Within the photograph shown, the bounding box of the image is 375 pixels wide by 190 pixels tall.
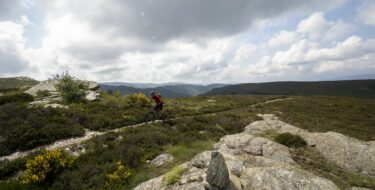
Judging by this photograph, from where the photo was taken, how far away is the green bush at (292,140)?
18609mm

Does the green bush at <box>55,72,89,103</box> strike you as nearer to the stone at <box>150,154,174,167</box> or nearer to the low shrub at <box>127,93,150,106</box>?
the low shrub at <box>127,93,150,106</box>

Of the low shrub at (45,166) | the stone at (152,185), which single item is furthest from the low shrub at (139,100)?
the stone at (152,185)

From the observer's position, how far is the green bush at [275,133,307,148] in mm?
18609

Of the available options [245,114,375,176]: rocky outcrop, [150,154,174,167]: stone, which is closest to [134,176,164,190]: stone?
[150,154,174,167]: stone

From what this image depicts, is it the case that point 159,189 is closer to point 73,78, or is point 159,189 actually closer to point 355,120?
point 73,78

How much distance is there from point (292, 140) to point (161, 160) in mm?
10285

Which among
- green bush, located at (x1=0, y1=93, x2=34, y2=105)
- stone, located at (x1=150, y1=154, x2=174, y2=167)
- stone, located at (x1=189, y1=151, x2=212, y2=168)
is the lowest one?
stone, located at (x1=150, y1=154, x2=174, y2=167)

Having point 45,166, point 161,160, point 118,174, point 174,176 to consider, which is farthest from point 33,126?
point 174,176

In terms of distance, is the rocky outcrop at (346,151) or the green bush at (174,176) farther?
the rocky outcrop at (346,151)

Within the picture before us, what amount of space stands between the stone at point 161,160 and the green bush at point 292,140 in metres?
9.15

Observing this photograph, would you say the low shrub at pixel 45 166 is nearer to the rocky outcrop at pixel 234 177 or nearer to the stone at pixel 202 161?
the rocky outcrop at pixel 234 177

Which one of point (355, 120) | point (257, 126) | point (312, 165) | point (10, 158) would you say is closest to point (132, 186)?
point (10, 158)

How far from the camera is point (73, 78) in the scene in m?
32.4

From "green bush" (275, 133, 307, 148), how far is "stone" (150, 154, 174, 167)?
360 inches
